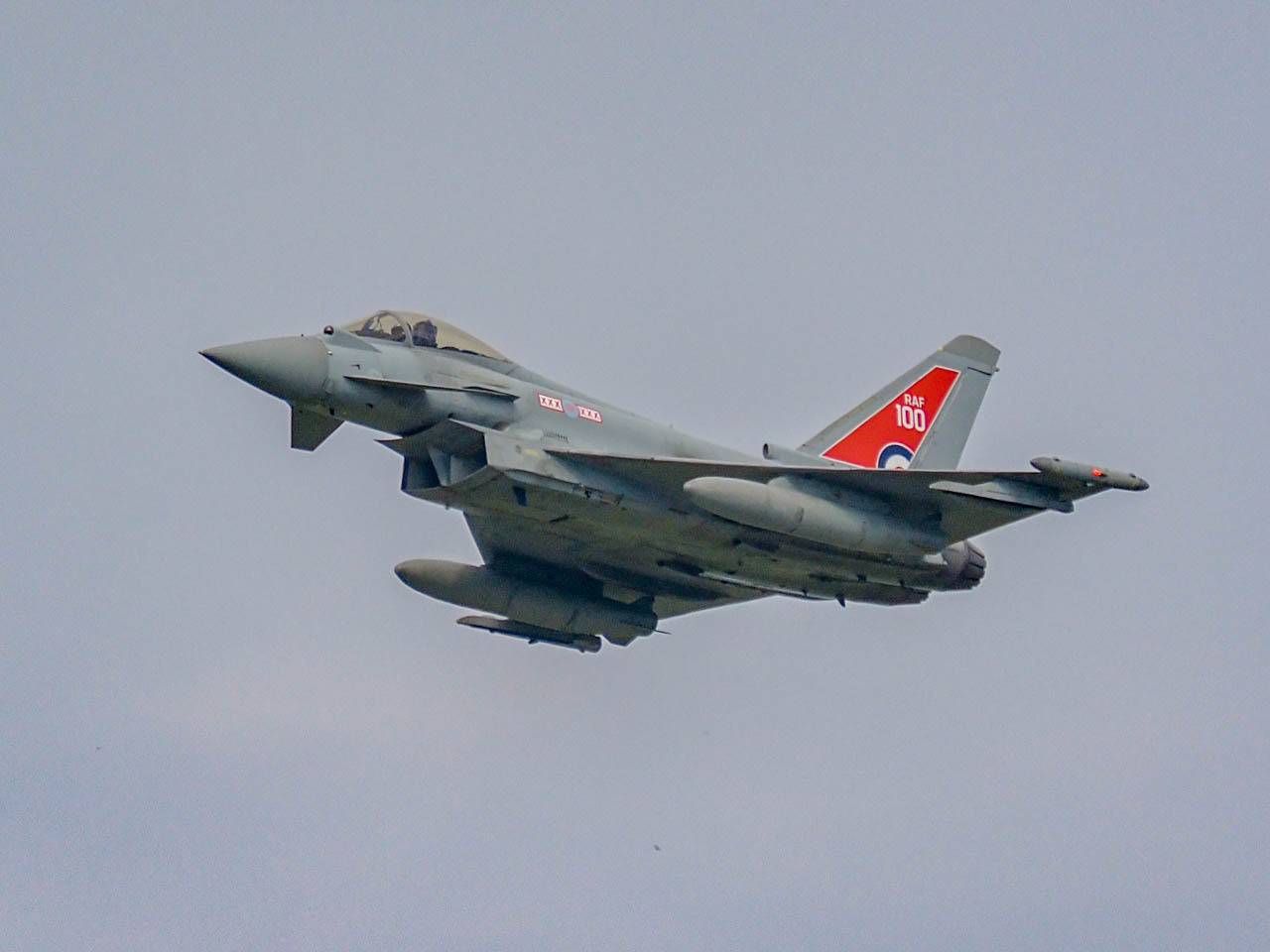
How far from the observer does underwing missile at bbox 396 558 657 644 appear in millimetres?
24281

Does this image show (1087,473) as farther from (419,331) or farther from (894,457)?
(419,331)

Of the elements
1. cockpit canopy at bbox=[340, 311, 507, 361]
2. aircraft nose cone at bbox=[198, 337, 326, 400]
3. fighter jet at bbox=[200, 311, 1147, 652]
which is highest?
cockpit canopy at bbox=[340, 311, 507, 361]

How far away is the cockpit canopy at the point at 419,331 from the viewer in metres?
20.9

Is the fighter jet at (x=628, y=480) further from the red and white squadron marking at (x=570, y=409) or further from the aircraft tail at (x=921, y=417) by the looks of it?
the aircraft tail at (x=921, y=417)

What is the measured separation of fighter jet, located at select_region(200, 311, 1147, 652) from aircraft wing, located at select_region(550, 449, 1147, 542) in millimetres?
21

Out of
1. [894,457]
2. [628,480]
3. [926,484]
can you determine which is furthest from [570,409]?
[894,457]

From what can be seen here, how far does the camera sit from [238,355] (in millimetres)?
19766

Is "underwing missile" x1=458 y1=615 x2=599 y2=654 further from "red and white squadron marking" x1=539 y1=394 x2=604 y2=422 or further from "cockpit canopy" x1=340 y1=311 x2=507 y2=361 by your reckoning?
"cockpit canopy" x1=340 y1=311 x2=507 y2=361

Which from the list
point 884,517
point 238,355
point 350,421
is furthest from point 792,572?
point 238,355

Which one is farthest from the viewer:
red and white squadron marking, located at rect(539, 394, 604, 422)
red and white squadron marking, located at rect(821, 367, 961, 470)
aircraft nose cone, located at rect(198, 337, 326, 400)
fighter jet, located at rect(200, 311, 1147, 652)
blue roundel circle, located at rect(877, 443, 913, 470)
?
blue roundel circle, located at rect(877, 443, 913, 470)

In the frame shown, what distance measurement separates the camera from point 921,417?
25797 mm

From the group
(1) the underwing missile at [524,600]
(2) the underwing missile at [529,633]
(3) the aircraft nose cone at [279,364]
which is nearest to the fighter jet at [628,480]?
(3) the aircraft nose cone at [279,364]

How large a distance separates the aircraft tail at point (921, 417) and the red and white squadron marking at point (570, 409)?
4.46m

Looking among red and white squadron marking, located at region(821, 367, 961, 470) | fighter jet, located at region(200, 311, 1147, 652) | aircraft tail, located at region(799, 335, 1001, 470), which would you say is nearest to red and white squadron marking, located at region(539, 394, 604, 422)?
fighter jet, located at region(200, 311, 1147, 652)
